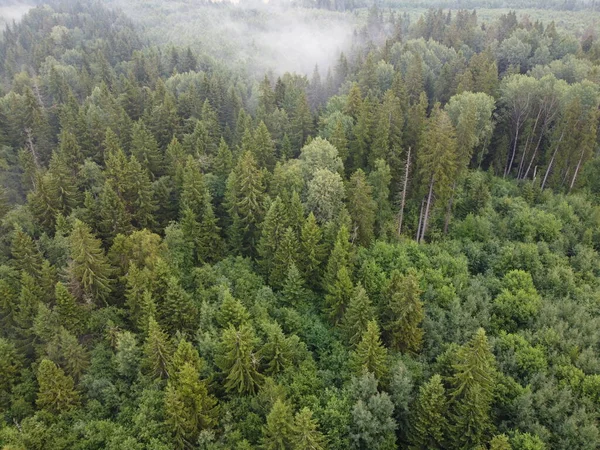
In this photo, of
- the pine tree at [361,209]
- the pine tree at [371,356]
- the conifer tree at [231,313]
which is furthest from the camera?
the pine tree at [361,209]

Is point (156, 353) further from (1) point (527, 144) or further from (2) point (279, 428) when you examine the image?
(1) point (527, 144)

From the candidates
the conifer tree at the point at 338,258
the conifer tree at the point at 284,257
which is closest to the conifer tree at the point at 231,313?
the conifer tree at the point at 284,257

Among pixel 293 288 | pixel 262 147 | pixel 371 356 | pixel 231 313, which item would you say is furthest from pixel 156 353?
pixel 262 147

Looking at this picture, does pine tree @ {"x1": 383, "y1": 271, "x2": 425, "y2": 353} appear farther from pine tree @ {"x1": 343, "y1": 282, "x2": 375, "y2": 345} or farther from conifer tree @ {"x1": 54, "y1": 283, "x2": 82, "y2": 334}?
conifer tree @ {"x1": 54, "y1": 283, "x2": 82, "y2": 334}

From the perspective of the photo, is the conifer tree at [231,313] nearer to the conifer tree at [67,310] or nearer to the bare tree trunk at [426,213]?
the conifer tree at [67,310]

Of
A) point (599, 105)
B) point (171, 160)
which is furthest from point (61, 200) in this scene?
point (599, 105)

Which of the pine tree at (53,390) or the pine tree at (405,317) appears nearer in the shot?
the pine tree at (53,390)

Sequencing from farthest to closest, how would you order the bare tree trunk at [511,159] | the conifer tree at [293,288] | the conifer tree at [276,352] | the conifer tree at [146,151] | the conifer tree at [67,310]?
1. the bare tree trunk at [511,159]
2. the conifer tree at [146,151]
3. the conifer tree at [293,288]
4. the conifer tree at [67,310]
5. the conifer tree at [276,352]
